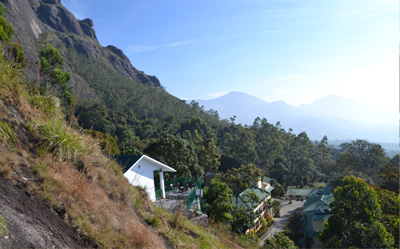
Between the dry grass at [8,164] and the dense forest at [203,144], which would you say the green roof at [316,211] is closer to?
the dense forest at [203,144]

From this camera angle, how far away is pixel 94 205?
3.86 meters

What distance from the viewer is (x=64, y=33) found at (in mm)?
107562

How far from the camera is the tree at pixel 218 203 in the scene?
17.9 metres

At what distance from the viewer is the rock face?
2837 inches

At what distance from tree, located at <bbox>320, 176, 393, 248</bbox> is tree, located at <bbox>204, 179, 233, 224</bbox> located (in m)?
6.29

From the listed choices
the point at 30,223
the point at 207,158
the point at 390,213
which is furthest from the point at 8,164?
the point at 207,158

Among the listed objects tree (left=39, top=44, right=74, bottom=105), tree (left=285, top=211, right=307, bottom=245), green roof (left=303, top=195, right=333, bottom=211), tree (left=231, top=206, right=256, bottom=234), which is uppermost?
tree (left=39, top=44, right=74, bottom=105)

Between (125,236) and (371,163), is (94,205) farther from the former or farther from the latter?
(371,163)

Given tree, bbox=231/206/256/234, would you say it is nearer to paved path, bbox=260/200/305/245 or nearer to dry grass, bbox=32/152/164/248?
paved path, bbox=260/200/305/245

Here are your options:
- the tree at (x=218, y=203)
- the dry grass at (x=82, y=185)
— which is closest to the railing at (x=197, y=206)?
the tree at (x=218, y=203)

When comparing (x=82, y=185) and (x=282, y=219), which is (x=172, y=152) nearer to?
(x=282, y=219)

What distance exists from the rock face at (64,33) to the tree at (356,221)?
6522 centimetres

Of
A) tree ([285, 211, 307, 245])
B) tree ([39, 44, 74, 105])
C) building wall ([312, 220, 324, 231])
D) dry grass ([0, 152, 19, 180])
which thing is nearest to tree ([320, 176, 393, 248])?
tree ([285, 211, 307, 245])

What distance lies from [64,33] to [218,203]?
114m
